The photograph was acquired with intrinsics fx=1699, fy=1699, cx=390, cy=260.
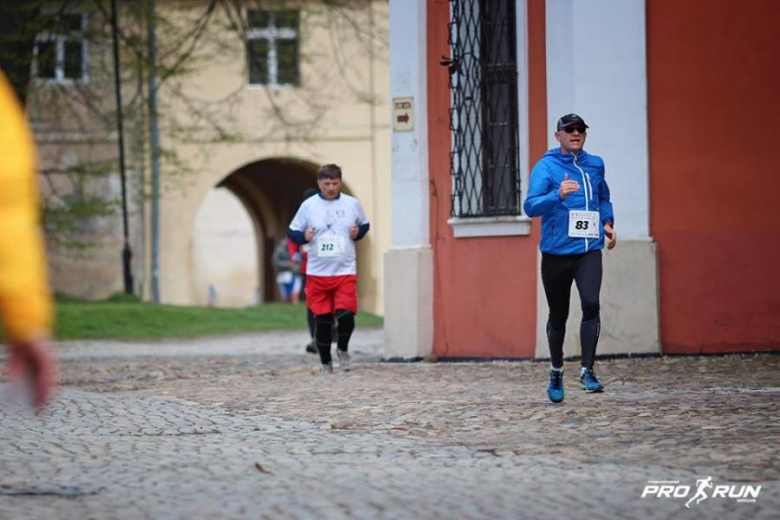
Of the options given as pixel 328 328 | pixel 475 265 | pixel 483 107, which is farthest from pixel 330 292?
pixel 483 107

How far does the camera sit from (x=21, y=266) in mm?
3930

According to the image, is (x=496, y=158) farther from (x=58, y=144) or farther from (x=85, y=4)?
(x=58, y=144)

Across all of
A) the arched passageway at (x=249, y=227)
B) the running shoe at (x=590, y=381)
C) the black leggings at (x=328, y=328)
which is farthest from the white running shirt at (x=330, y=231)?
the arched passageway at (x=249, y=227)

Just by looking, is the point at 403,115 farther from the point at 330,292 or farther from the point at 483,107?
the point at 330,292

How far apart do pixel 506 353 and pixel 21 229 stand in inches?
481

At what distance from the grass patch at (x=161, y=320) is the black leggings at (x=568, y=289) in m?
15.5

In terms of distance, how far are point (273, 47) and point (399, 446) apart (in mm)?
24059

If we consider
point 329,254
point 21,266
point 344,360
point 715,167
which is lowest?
point 344,360

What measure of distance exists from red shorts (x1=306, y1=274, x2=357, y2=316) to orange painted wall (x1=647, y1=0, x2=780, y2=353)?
290cm

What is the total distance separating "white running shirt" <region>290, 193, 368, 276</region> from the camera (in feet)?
48.2

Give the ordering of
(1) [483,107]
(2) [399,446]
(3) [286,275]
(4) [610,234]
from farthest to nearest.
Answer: (3) [286,275] < (1) [483,107] < (4) [610,234] < (2) [399,446]

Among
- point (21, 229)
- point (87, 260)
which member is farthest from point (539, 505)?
point (87, 260)

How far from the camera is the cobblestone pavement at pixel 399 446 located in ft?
21.4

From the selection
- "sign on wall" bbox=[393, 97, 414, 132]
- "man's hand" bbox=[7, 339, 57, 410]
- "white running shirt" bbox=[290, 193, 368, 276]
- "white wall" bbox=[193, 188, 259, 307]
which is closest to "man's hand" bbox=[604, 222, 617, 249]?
"white running shirt" bbox=[290, 193, 368, 276]
